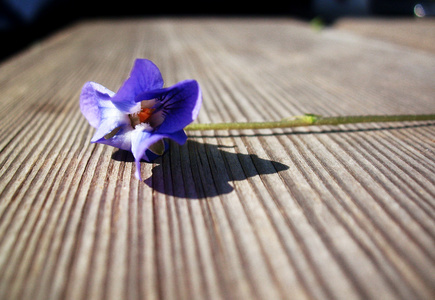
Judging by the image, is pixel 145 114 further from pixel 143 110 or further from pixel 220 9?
pixel 220 9

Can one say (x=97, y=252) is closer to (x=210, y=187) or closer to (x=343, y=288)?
(x=210, y=187)

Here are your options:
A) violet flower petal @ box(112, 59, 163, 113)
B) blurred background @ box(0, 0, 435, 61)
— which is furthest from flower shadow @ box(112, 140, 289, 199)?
blurred background @ box(0, 0, 435, 61)

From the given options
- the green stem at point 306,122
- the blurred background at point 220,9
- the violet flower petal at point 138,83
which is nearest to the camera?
the violet flower petal at point 138,83

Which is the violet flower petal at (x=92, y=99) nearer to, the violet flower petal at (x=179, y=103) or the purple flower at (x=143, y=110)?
the purple flower at (x=143, y=110)

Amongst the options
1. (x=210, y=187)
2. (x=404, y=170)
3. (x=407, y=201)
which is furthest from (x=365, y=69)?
(x=210, y=187)

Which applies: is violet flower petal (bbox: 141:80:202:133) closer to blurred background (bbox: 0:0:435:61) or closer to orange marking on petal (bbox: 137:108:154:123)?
orange marking on petal (bbox: 137:108:154:123)

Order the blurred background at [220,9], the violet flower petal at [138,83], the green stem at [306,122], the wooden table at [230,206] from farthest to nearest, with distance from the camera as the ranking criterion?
the blurred background at [220,9] < the green stem at [306,122] < the violet flower petal at [138,83] < the wooden table at [230,206]

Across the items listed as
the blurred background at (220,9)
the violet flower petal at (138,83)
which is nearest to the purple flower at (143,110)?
the violet flower petal at (138,83)
